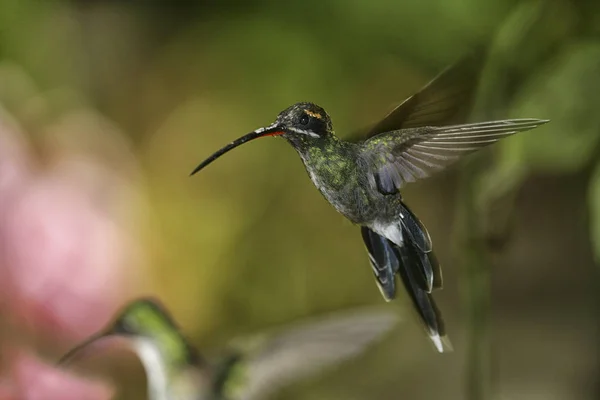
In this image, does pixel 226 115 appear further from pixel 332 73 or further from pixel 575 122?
pixel 575 122

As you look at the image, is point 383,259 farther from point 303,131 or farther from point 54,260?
point 54,260

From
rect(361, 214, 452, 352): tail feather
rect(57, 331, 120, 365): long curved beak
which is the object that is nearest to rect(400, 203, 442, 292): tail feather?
rect(361, 214, 452, 352): tail feather

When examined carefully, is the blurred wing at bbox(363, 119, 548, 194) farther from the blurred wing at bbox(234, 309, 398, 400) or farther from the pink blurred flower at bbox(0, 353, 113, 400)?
the pink blurred flower at bbox(0, 353, 113, 400)

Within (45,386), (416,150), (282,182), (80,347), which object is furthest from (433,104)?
(282,182)

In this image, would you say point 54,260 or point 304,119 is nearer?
point 304,119

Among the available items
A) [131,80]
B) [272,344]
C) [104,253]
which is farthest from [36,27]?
[272,344]

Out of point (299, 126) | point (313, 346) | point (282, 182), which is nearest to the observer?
point (299, 126)
